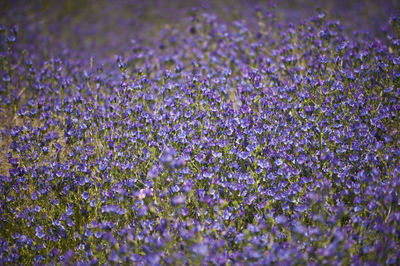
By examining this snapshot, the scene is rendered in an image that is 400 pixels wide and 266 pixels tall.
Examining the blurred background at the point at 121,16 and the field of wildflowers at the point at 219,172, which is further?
the blurred background at the point at 121,16

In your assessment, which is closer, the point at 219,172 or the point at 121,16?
the point at 219,172

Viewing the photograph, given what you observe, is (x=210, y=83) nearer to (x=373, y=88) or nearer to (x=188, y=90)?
(x=188, y=90)

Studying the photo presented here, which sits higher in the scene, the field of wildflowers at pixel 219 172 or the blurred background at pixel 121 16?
the blurred background at pixel 121 16

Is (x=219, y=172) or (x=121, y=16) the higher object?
(x=121, y=16)

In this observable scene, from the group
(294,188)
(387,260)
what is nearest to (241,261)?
(294,188)
